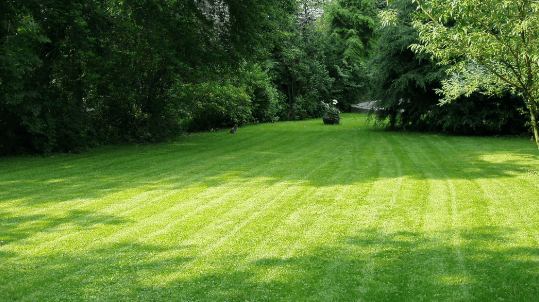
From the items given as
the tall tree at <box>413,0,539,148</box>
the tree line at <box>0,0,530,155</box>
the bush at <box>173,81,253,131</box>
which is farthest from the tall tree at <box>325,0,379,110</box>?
the tall tree at <box>413,0,539,148</box>

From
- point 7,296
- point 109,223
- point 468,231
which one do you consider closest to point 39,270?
point 7,296

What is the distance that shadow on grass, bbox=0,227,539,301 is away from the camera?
12.0ft

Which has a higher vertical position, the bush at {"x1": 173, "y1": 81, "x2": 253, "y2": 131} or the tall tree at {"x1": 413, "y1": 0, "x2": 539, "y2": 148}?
the tall tree at {"x1": 413, "y1": 0, "x2": 539, "y2": 148}

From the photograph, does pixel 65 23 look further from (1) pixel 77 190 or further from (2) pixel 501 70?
(2) pixel 501 70

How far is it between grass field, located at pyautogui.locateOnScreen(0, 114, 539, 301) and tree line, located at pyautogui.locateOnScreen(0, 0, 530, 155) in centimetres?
264

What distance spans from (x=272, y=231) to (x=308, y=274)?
1.23 m

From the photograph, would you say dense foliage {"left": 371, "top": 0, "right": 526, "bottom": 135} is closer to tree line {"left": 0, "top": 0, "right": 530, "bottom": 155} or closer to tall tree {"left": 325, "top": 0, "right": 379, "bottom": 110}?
tree line {"left": 0, "top": 0, "right": 530, "bottom": 155}

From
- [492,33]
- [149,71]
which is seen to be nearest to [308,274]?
[492,33]

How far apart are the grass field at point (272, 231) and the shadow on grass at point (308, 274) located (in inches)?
0.6

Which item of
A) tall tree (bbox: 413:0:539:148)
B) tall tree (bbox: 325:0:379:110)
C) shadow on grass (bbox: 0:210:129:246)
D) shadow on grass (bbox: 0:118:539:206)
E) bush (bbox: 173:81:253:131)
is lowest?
shadow on grass (bbox: 0:210:129:246)

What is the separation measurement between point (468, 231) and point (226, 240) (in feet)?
9.11

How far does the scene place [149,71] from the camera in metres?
14.0

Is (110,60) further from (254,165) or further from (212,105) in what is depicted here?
(212,105)

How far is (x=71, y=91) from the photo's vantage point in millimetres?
12461
